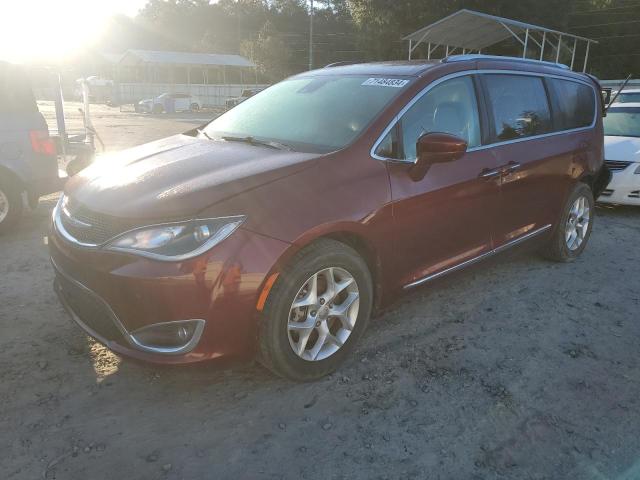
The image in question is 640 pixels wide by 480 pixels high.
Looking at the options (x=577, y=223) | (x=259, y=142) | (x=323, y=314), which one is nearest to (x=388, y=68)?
(x=259, y=142)

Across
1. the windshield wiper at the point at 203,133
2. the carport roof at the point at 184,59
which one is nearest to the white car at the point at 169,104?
the carport roof at the point at 184,59

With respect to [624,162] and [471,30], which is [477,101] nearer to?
[624,162]

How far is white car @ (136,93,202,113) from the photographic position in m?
33.7

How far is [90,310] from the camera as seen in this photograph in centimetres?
258

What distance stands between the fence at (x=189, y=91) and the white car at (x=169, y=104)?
3.54m

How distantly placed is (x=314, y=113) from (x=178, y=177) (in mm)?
1094

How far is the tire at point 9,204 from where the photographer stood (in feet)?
17.4

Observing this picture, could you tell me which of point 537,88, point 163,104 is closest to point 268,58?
point 163,104

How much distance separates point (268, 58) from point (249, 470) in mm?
47154

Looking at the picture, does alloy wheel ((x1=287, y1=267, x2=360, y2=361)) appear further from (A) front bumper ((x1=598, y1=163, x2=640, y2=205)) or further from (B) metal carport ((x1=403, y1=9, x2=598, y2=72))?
(B) metal carport ((x1=403, y1=9, x2=598, y2=72))

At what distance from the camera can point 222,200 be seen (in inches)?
97.1

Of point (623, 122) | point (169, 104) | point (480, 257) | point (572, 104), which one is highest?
point (572, 104)

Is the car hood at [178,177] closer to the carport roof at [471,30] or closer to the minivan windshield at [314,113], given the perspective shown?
the minivan windshield at [314,113]

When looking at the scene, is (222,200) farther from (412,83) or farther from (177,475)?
(412,83)
